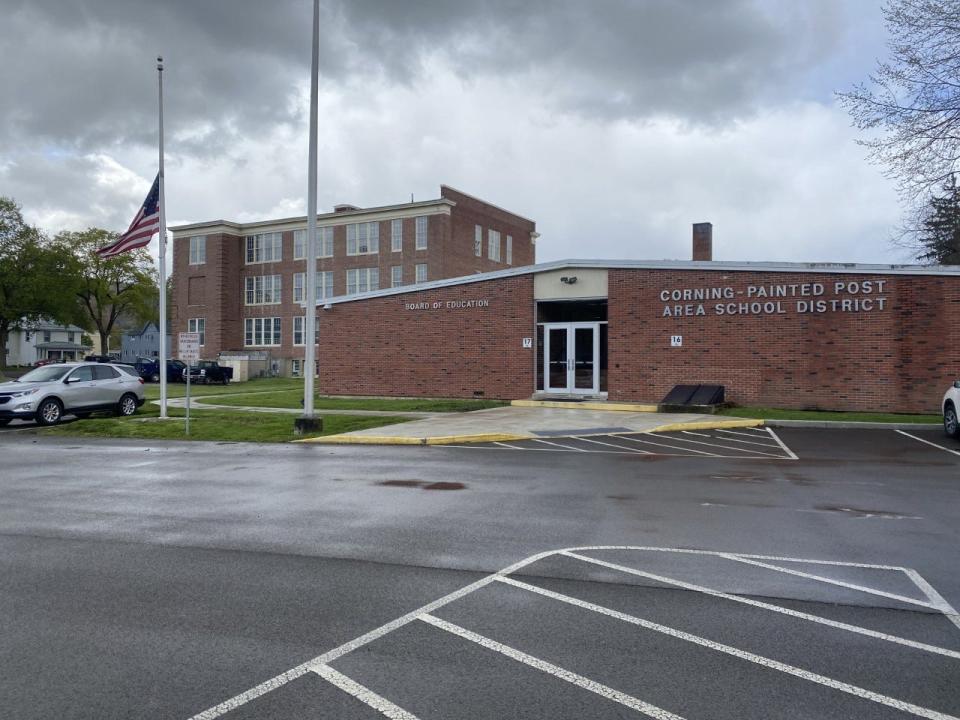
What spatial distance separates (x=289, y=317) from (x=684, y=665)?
5566 cm

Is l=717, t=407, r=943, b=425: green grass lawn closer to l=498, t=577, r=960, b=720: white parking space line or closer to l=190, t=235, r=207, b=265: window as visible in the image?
l=498, t=577, r=960, b=720: white parking space line

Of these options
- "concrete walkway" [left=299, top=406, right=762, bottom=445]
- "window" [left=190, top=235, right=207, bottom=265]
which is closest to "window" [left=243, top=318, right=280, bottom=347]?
"window" [left=190, top=235, right=207, bottom=265]

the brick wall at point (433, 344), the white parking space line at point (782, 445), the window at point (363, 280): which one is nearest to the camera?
the white parking space line at point (782, 445)

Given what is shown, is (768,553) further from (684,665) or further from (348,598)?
(348,598)

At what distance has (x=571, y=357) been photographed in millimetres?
25750

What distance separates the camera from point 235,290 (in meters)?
59.6

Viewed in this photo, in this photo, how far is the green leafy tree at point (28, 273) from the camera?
2451 inches

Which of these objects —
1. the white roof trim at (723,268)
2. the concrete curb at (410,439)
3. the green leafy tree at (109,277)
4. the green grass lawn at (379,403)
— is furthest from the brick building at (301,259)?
the concrete curb at (410,439)

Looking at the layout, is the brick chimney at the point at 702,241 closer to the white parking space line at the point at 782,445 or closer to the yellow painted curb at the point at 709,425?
the yellow painted curb at the point at 709,425

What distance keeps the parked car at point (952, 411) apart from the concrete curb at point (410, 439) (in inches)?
345

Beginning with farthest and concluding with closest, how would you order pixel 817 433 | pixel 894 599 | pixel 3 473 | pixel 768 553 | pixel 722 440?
pixel 817 433 → pixel 722 440 → pixel 3 473 → pixel 768 553 → pixel 894 599

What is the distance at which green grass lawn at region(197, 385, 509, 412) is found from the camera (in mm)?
23719

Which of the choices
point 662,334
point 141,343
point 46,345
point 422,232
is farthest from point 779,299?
point 141,343

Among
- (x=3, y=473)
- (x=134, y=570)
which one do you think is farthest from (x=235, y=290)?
(x=134, y=570)
